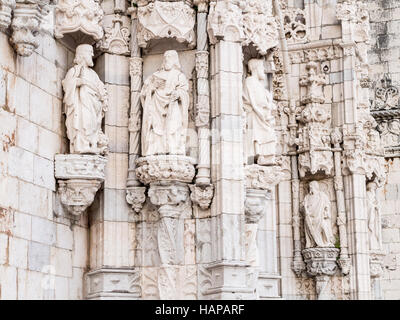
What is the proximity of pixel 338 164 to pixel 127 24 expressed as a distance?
6305mm

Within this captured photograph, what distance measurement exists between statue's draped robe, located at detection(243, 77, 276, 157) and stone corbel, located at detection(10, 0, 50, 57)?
3.50 meters

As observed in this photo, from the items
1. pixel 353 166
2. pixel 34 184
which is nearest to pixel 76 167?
pixel 34 184

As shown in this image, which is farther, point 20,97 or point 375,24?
point 375,24

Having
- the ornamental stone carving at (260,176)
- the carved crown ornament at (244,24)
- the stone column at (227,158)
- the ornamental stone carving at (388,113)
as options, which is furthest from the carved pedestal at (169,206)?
the ornamental stone carving at (388,113)

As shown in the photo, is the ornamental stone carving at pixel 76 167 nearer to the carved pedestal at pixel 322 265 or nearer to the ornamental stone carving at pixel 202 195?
the ornamental stone carving at pixel 202 195

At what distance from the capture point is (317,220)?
17422 millimetres

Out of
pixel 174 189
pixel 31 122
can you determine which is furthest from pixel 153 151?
pixel 31 122

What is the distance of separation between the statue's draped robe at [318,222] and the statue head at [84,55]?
6598 millimetres

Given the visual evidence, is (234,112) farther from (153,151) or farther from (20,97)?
(20,97)

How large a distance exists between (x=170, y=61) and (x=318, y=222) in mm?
6136

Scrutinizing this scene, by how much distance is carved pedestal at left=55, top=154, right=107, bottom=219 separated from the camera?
38.5 ft

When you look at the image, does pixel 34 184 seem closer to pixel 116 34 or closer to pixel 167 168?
pixel 167 168

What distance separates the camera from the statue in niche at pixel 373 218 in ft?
60.7

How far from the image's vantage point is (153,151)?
12.0 metres
